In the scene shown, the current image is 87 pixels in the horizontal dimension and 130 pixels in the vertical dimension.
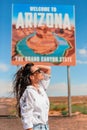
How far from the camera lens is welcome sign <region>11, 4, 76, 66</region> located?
239 inches

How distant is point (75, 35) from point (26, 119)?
→ 142 inches

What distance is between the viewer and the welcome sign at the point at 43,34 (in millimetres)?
6074

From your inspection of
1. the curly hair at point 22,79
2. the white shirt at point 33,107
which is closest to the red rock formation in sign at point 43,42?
the curly hair at point 22,79

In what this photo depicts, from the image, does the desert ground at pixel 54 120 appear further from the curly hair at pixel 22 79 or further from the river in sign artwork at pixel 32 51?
the curly hair at pixel 22 79

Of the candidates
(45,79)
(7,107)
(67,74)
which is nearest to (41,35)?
(67,74)

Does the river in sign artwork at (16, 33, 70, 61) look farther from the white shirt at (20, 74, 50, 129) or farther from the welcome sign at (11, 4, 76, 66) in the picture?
the white shirt at (20, 74, 50, 129)

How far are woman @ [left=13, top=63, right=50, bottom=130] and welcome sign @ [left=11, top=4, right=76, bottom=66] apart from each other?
10.4ft

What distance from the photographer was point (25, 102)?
2775 millimetres

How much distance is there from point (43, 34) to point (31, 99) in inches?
135

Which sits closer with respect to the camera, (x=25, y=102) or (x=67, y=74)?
(x=25, y=102)

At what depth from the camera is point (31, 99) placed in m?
→ 2.77

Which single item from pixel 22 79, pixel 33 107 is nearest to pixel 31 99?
pixel 33 107

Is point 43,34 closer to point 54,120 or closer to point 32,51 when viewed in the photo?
point 32,51

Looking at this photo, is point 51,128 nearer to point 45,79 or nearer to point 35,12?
point 35,12
